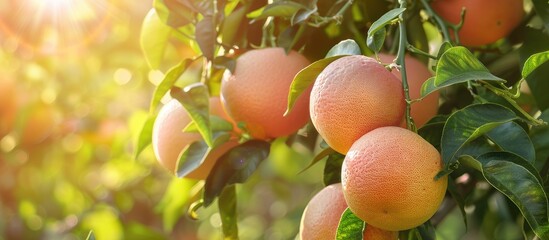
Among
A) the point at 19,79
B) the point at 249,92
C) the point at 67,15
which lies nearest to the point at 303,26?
the point at 249,92

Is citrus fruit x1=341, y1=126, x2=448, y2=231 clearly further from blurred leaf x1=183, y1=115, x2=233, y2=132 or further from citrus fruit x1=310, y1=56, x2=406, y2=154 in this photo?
blurred leaf x1=183, y1=115, x2=233, y2=132

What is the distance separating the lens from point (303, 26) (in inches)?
34.5

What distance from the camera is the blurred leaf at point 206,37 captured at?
863 millimetres

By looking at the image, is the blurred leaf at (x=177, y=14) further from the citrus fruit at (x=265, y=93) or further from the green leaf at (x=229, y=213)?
the green leaf at (x=229, y=213)

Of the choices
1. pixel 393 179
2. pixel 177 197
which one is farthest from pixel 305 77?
pixel 177 197

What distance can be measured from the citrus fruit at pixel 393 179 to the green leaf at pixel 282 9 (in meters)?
0.24

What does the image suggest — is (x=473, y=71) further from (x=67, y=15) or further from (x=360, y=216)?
(x=67, y=15)

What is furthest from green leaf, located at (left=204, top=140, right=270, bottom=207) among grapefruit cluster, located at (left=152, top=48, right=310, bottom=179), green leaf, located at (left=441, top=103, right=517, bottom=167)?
green leaf, located at (left=441, top=103, right=517, bottom=167)

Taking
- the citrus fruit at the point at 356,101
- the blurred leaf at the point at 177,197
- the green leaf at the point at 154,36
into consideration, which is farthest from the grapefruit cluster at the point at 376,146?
the blurred leaf at the point at 177,197

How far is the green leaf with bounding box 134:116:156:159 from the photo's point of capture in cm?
103

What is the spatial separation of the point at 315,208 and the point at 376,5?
27 centimetres

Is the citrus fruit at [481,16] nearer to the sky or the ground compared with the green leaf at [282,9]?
nearer to the ground

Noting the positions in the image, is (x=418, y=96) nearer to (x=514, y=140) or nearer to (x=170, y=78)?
(x=514, y=140)

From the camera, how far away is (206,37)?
2.85ft
